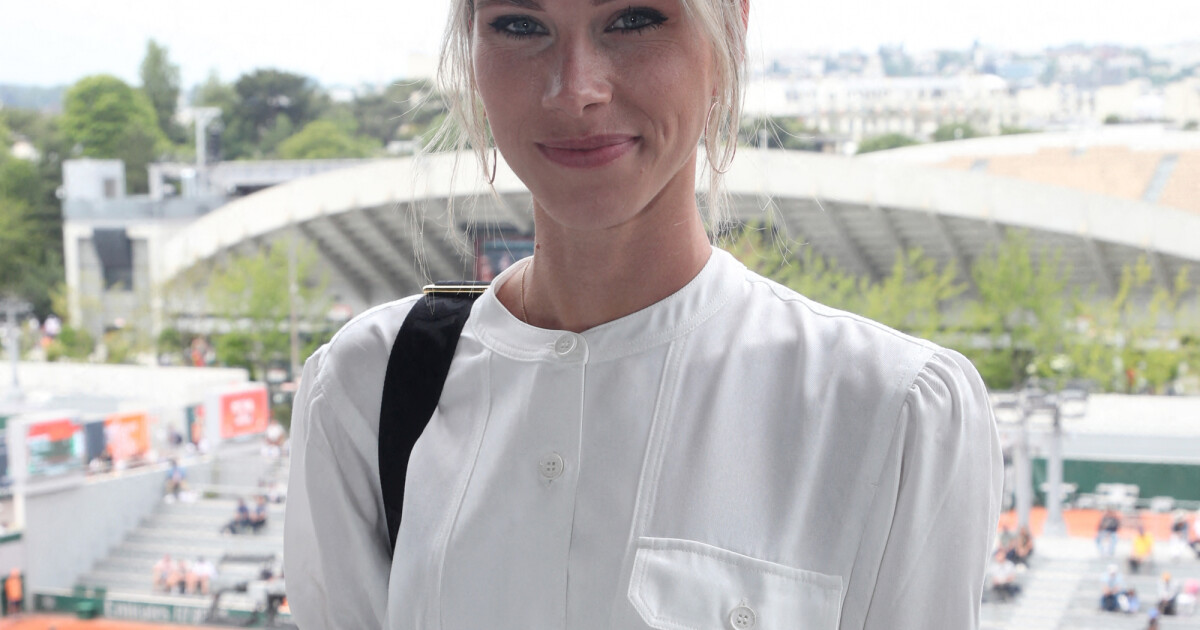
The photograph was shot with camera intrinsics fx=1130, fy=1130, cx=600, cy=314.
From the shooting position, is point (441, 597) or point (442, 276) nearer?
point (441, 597)

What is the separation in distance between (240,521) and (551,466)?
10576mm

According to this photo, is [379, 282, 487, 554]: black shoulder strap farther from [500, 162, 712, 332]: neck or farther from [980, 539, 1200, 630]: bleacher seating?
[980, 539, 1200, 630]: bleacher seating

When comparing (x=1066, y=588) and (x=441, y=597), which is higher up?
(x=441, y=597)

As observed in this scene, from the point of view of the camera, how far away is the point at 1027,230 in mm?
14680

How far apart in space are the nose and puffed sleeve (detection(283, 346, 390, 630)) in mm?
238

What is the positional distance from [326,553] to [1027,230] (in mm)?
15175

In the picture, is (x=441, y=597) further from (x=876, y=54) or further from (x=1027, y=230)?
(x=876, y=54)

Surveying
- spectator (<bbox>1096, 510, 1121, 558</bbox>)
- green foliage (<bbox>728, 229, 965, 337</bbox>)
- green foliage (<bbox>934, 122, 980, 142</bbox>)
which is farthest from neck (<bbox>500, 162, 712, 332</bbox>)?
green foliage (<bbox>934, 122, 980, 142</bbox>)

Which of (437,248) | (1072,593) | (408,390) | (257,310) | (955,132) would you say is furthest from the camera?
(955,132)

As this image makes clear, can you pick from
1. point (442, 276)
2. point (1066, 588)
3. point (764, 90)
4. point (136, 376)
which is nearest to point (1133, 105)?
point (442, 276)

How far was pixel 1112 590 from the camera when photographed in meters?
7.62

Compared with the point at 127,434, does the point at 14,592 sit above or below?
below

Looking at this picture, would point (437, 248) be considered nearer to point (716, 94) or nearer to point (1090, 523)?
point (1090, 523)

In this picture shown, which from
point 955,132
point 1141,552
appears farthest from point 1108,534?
point 955,132
